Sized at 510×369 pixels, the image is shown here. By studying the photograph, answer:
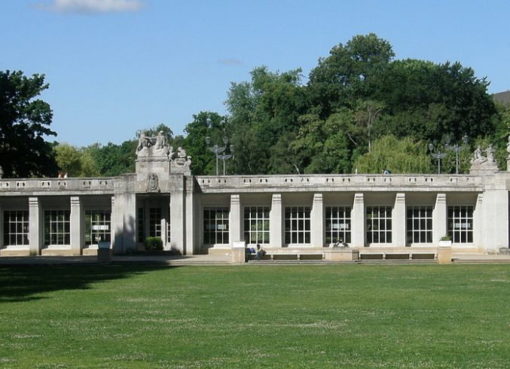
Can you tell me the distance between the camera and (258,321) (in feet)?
96.3

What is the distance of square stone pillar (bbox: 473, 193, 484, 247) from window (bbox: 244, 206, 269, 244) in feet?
42.8

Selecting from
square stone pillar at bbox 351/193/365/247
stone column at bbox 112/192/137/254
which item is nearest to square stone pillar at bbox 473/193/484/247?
square stone pillar at bbox 351/193/365/247

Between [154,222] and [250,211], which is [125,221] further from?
[250,211]

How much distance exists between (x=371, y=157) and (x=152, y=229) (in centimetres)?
3359

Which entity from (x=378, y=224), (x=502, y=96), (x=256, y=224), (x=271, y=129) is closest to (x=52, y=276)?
(x=256, y=224)

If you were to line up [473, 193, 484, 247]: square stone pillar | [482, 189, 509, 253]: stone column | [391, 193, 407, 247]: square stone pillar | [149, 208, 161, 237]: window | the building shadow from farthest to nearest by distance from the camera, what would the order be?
[149, 208, 161, 237]: window → [473, 193, 484, 247]: square stone pillar → [391, 193, 407, 247]: square stone pillar → [482, 189, 509, 253]: stone column → the building shadow

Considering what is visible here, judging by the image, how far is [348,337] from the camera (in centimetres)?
2570

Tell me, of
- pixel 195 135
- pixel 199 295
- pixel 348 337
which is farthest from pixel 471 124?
pixel 348 337

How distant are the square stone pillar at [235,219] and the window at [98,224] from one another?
7.96m

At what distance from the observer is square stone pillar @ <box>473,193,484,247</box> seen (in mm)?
74812

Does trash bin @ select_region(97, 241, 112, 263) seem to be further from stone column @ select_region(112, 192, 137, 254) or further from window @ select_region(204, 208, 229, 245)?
window @ select_region(204, 208, 229, 245)

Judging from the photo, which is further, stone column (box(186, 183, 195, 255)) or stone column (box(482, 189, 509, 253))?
stone column (box(482, 189, 509, 253))

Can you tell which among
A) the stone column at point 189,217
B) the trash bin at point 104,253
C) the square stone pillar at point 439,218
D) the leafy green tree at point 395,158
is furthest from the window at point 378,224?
the leafy green tree at point 395,158

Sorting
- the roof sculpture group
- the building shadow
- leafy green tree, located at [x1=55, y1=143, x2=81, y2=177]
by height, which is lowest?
the building shadow
